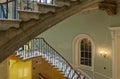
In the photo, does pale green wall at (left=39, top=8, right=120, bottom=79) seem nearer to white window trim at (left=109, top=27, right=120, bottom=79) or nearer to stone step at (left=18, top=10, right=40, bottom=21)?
white window trim at (left=109, top=27, right=120, bottom=79)

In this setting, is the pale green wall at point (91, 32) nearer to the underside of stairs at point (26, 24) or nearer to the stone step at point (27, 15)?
the underside of stairs at point (26, 24)

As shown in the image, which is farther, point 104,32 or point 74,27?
point 74,27

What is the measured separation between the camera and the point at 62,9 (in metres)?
4.22

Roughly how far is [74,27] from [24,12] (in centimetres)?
628

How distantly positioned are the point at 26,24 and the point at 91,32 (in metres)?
5.50

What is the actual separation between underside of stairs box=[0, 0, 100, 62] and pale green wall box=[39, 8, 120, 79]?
4.13 metres

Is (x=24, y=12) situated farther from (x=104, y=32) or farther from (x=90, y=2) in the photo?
(x=104, y=32)

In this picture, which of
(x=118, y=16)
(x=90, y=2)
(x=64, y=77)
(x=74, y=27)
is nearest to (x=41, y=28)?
(x=90, y=2)

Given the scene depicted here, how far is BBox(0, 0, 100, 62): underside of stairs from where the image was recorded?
10.8ft

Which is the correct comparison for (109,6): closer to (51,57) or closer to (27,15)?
(51,57)

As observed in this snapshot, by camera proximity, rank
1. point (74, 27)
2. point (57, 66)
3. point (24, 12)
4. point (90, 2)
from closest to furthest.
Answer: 1. point (24, 12)
2. point (90, 2)
3. point (57, 66)
4. point (74, 27)

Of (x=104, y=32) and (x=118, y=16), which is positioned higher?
(x=118, y=16)

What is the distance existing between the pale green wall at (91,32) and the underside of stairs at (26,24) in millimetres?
4134

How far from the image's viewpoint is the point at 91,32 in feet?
28.7
